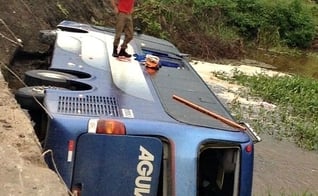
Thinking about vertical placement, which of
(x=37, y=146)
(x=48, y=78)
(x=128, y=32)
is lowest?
(x=37, y=146)

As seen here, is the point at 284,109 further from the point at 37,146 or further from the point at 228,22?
the point at 228,22

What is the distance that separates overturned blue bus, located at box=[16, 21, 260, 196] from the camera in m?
4.08

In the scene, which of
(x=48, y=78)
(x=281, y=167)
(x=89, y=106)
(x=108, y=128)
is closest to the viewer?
(x=108, y=128)

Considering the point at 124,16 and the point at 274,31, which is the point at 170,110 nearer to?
the point at 124,16

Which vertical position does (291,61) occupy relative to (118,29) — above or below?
below

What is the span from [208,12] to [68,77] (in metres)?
18.9

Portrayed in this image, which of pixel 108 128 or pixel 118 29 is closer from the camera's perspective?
pixel 108 128

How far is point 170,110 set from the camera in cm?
468

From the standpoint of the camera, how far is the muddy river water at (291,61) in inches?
836

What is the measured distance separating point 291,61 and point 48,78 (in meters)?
19.0

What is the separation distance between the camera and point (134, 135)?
412cm

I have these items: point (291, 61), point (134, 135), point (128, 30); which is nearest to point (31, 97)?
point (134, 135)

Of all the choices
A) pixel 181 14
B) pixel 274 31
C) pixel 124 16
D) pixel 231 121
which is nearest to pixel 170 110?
pixel 231 121

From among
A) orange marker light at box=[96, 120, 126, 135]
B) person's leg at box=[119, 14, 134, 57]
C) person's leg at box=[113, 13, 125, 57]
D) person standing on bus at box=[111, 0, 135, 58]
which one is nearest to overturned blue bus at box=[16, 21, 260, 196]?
orange marker light at box=[96, 120, 126, 135]
